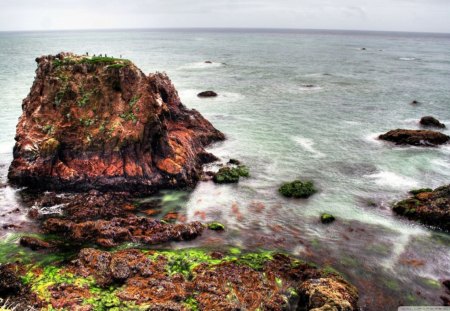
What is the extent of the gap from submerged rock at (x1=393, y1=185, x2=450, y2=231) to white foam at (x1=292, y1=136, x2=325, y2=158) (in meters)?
15.3

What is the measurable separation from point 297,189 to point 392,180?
1166 centimetres

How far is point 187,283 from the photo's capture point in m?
24.6

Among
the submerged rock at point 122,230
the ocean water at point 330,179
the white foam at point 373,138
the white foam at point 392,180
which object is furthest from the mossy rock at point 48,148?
the white foam at point 373,138

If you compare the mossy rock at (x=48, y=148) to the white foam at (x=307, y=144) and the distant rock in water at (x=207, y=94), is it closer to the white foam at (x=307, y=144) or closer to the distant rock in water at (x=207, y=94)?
the white foam at (x=307, y=144)

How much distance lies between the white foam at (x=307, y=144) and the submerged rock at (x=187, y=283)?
24984 millimetres

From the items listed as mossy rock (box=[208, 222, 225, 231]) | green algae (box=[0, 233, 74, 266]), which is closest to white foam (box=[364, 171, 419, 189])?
mossy rock (box=[208, 222, 225, 231])

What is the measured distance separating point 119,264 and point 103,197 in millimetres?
12037

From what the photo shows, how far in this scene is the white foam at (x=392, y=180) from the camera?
41219mm

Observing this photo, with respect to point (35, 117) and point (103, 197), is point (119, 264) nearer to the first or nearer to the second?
point (103, 197)

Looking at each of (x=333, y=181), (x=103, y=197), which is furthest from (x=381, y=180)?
(x=103, y=197)

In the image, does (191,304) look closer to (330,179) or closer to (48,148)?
(48,148)

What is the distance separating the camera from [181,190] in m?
39.3

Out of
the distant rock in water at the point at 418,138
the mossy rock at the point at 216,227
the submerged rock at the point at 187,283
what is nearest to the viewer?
the submerged rock at the point at 187,283

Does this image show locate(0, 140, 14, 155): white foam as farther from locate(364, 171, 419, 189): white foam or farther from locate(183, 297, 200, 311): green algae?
locate(364, 171, 419, 189): white foam
